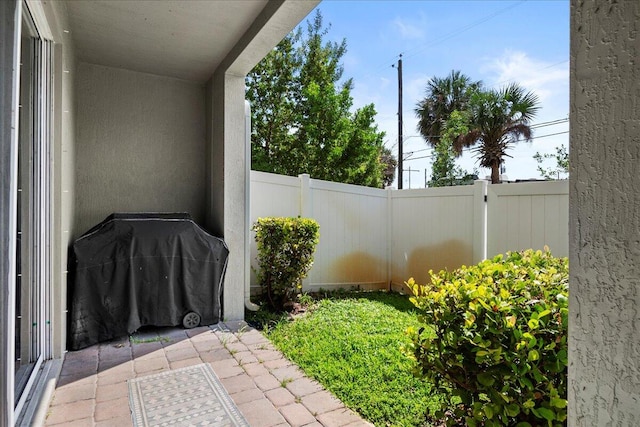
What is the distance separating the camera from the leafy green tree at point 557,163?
A: 1699cm

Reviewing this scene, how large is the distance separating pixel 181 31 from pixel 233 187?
163 centimetres

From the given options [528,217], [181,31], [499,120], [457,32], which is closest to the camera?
[181,31]

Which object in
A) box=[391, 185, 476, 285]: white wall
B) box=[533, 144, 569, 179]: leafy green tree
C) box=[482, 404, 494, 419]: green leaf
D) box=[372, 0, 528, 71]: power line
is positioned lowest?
box=[482, 404, 494, 419]: green leaf

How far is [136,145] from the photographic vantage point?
15.5ft

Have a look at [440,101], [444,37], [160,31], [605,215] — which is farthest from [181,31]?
[440,101]

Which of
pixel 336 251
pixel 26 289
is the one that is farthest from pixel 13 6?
pixel 336 251

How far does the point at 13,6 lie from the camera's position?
1.51 m

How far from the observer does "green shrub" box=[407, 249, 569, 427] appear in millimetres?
1486

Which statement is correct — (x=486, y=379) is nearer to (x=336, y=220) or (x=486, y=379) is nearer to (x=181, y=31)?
(x=181, y=31)

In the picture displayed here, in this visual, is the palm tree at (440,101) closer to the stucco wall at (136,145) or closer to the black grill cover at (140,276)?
the stucco wall at (136,145)

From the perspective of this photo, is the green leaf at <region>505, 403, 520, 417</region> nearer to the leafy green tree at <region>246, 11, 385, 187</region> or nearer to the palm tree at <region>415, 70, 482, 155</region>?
the leafy green tree at <region>246, 11, 385, 187</region>

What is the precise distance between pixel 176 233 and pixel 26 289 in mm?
1437

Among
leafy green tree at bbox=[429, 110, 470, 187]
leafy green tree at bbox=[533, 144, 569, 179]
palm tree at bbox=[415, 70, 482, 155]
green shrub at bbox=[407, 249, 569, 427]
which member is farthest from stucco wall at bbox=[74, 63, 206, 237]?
leafy green tree at bbox=[533, 144, 569, 179]

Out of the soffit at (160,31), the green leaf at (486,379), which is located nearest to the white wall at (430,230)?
the soffit at (160,31)
